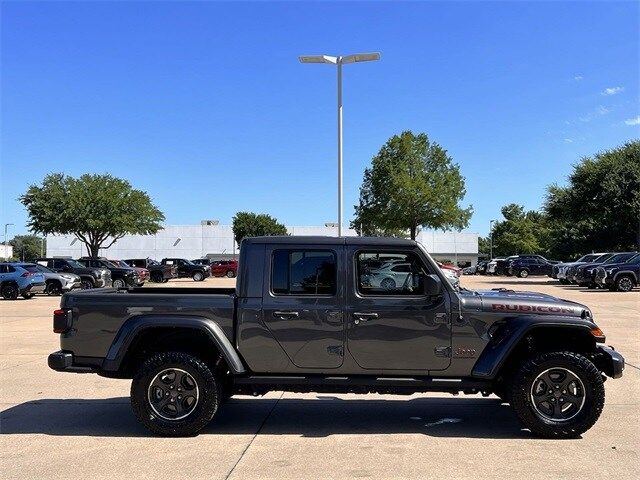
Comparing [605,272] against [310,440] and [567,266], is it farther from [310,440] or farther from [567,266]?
[310,440]

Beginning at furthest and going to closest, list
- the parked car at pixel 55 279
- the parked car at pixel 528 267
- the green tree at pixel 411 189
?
1. the green tree at pixel 411 189
2. the parked car at pixel 528 267
3. the parked car at pixel 55 279

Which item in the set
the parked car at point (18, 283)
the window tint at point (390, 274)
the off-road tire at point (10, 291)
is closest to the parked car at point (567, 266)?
the parked car at point (18, 283)

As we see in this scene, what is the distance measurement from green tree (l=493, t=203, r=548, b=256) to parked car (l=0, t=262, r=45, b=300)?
7961cm

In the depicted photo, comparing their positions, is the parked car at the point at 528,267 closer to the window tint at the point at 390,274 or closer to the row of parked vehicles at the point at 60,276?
the row of parked vehicles at the point at 60,276

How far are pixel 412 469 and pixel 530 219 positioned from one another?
355 ft

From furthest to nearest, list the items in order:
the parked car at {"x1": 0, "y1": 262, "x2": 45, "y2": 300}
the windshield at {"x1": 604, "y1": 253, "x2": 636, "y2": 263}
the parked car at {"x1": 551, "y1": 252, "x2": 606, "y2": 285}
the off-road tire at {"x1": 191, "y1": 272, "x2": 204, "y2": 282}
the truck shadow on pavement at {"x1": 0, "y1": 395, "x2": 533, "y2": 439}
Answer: the off-road tire at {"x1": 191, "y1": 272, "x2": 204, "y2": 282}, the parked car at {"x1": 551, "y1": 252, "x2": 606, "y2": 285}, the windshield at {"x1": 604, "y1": 253, "x2": 636, "y2": 263}, the parked car at {"x1": 0, "y1": 262, "x2": 45, "y2": 300}, the truck shadow on pavement at {"x1": 0, "y1": 395, "x2": 533, "y2": 439}

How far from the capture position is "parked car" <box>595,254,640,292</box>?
25.6 m

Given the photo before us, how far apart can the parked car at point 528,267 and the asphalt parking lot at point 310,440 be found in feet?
126

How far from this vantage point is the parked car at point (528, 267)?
44812 millimetres

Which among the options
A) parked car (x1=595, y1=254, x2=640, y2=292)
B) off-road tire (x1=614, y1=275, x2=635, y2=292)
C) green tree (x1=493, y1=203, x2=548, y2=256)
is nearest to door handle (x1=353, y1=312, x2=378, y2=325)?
parked car (x1=595, y1=254, x2=640, y2=292)

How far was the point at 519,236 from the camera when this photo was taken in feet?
315

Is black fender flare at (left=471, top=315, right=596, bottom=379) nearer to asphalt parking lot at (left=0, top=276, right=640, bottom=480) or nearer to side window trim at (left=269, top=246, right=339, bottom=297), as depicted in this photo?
asphalt parking lot at (left=0, top=276, right=640, bottom=480)

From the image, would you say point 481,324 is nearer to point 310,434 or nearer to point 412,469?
point 412,469

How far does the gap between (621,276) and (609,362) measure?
22.5 meters
